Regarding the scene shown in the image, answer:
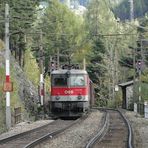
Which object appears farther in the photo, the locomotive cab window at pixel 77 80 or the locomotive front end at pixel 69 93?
the locomotive cab window at pixel 77 80

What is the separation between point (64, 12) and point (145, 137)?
216 ft

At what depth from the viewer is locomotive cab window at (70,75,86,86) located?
113ft

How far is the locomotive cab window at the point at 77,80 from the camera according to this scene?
113 ft

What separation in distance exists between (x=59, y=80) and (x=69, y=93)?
1.23 m

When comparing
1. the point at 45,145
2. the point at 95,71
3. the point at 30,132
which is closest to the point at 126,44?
the point at 95,71

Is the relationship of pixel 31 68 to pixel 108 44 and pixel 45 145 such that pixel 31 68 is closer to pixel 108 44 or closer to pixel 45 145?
pixel 108 44

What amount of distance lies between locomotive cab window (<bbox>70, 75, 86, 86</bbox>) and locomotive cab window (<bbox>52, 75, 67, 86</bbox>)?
18.3 inches

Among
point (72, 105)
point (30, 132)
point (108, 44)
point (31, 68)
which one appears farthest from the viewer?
point (108, 44)

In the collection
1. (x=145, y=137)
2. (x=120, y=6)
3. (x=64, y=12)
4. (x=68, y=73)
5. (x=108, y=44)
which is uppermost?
(x=120, y=6)

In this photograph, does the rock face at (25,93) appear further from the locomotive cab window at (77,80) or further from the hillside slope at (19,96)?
the locomotive cab window at (77,80)

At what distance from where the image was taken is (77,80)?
3462 cm

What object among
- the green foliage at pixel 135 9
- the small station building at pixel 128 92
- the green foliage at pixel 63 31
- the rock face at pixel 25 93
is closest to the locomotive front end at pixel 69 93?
the rock face at pixel 25 93

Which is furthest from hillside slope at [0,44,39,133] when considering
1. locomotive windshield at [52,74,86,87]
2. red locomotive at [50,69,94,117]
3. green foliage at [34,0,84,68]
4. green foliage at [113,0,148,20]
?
green foliage at [113,0,148,20]

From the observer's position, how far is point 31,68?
201 ft
